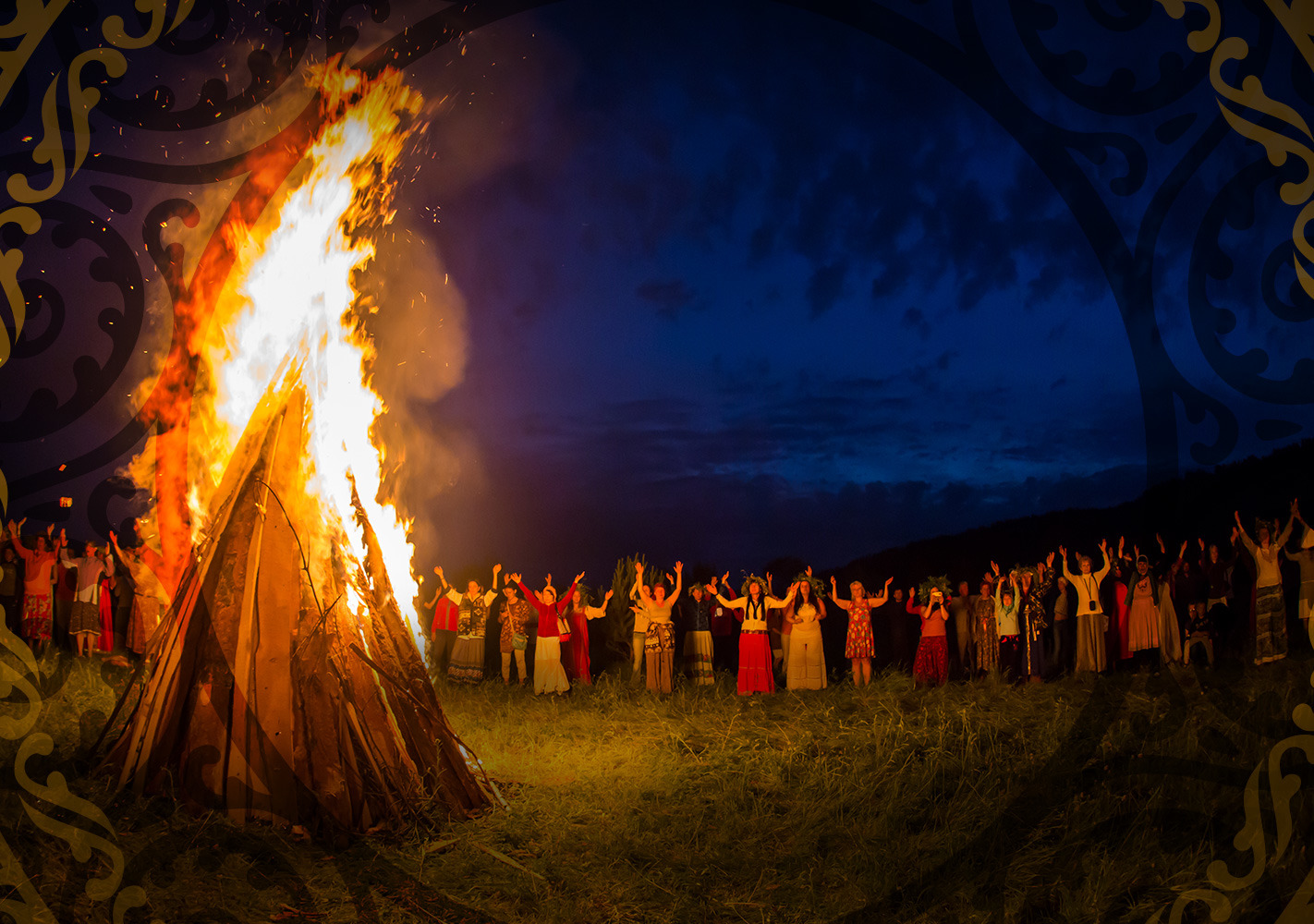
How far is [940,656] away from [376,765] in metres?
8.88

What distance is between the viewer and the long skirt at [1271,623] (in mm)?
10258

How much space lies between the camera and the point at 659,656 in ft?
40.4

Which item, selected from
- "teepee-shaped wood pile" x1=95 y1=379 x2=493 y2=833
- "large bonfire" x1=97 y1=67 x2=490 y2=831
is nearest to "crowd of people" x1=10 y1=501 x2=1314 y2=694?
"large bonfire" x1=97 y1=67 x2=490 y2=831

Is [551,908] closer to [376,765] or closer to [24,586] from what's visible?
[376,765]

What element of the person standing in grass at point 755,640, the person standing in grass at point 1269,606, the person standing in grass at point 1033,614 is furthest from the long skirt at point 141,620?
the person standing in grass at point 1269,606

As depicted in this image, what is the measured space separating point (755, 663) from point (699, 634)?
3.92 feet

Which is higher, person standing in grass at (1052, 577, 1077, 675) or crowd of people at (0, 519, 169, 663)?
crowd of people at (0, 519, 169, 663)

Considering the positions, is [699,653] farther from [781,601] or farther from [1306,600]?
[1306,600]

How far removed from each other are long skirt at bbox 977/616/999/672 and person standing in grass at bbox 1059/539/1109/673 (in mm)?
1116

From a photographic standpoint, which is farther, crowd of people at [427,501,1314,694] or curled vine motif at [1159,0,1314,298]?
crowd of people at [427,501,1314,694]

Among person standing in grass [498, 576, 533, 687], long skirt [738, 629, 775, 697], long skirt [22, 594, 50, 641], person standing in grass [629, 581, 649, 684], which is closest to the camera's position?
long skirt [738, 629, 775, 697]

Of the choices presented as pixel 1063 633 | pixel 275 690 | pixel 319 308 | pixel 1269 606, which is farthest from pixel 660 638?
pixel 1269 606

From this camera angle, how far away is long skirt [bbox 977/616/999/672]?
11688mm

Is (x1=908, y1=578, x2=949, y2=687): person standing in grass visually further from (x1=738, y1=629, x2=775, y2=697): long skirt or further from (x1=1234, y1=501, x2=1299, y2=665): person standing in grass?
(x1=1234, y1=501, x2=1299, y2=665): person standing in grass
